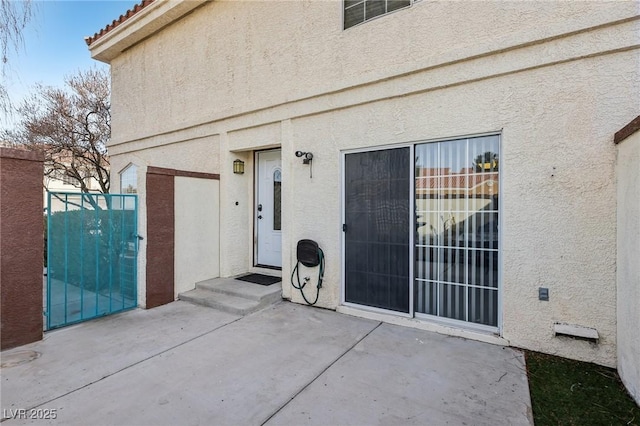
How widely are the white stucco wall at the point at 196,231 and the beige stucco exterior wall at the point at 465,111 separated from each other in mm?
209

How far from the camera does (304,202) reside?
5598 millimetres

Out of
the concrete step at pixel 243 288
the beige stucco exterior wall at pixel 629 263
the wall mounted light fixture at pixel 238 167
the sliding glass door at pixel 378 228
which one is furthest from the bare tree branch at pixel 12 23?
the beige stucco exterior wall at pixel 629 263

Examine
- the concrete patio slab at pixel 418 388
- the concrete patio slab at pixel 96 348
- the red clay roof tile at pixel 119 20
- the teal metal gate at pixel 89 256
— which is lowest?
the concrete patio slab at pixel 418 388

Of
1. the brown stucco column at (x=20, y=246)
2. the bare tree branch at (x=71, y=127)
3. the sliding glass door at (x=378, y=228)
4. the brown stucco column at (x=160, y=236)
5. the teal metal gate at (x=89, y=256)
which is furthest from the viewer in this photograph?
the bare tree branch at (x=71, y=127)

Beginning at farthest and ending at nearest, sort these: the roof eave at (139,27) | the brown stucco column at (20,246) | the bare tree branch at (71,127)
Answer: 1. the bare tree branch at (71,127)
2. the roof eave at (139,27)
3. the brown stucco column at (20,246)

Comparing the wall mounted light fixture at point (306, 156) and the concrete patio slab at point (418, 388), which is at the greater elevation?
the wall mounted light fixture at point (306, 156)

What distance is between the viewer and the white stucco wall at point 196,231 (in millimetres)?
5836

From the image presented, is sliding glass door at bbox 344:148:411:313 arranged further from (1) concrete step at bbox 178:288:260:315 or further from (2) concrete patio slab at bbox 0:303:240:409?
(2) concrete patio slab at bbox 0:303:240:409

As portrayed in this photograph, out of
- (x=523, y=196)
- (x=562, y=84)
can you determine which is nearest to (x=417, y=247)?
(x=523, y=196)

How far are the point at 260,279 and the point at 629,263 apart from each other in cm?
552

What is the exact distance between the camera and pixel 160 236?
5.46 m

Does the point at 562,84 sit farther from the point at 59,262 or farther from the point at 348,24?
the point at 59,262

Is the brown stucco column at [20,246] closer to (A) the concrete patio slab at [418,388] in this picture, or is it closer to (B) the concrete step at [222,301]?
(B) the concrete step at [222,301]

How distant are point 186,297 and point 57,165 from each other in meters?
10.8
